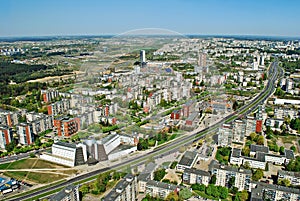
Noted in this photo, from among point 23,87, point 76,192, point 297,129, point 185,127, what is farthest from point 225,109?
point 23,87

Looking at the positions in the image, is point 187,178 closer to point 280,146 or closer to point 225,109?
point 280,146

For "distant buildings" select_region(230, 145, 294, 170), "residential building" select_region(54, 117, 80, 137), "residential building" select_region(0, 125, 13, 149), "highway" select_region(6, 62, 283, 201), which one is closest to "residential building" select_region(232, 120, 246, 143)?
"highway" select_region(6, 62, 283, 201)

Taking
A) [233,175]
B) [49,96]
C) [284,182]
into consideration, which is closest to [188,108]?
[233,175]

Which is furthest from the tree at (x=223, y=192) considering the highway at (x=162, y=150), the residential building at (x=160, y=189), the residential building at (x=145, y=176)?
the highway at (x=162, y=150)

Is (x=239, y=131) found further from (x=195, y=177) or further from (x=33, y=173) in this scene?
(x=33, y=173)

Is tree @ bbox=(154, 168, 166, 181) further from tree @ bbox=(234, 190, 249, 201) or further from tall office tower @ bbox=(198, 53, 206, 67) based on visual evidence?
tall office tower @ bbox=(198, 53, 206, 67)

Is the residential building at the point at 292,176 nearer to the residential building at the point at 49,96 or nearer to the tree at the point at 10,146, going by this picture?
the tree at the point at 10,146
